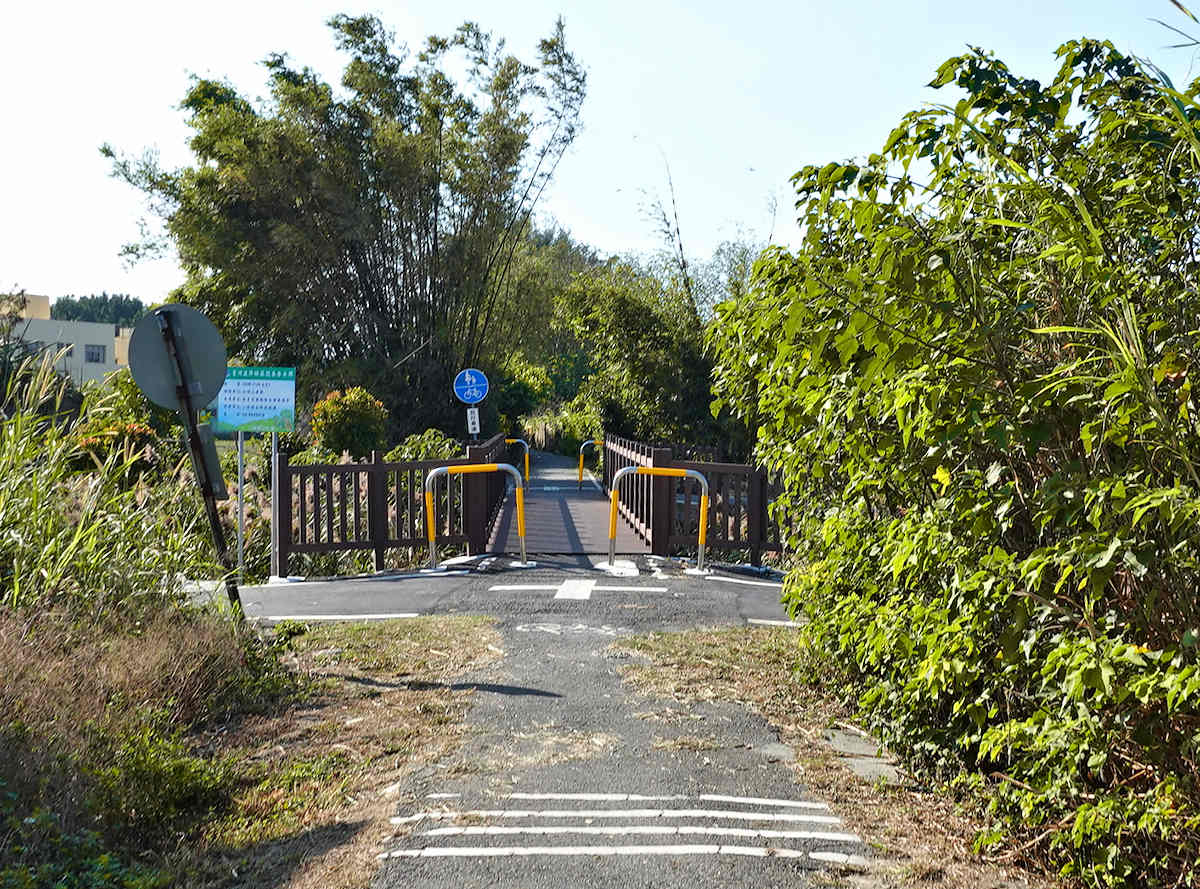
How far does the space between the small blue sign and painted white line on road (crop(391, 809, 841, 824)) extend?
2049 cm

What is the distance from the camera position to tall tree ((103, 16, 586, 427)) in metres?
28.4

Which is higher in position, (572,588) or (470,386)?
(470,386)

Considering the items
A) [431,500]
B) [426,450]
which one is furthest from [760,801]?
[426,450]

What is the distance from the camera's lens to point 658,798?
4.50 metres

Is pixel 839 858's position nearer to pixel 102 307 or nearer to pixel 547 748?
pixel 547 748

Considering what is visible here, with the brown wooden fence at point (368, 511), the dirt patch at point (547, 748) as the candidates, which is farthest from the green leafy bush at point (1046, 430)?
the brown wooden fence at point (368, 511)

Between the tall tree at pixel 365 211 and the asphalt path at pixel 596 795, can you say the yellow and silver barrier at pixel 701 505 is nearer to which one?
the asphalt path at pixel 596 795

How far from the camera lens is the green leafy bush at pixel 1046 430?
3102 mm

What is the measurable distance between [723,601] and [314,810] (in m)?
5.69

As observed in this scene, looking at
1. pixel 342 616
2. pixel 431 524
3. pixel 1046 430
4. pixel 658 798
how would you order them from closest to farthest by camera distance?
pixel 1046 430, pixel 658 798, pixel 342 616, pixel 431 524

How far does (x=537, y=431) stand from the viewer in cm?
5325

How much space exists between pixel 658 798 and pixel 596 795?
10.0 inches

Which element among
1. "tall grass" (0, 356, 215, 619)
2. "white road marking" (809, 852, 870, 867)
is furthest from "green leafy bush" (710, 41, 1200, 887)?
"tall grass" (0, 356, 215, 619)

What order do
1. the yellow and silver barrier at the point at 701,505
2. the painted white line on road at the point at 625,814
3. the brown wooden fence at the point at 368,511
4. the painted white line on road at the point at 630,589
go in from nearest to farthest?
1. the painted white line on road at the point at 625,814
2. the painted white line on road at the point at 630,589
3. the yellow and silver barrier at the point at 701,505
4. the brown wooden fence at the point at 368,511
